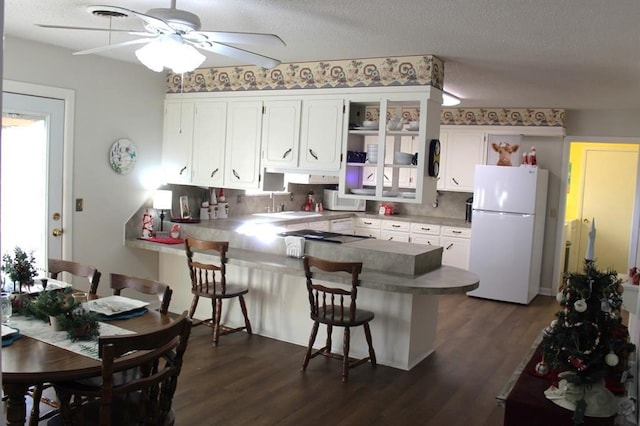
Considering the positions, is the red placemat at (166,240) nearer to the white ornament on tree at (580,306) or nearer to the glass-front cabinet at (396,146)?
the glass-front cabinet at (396,146)

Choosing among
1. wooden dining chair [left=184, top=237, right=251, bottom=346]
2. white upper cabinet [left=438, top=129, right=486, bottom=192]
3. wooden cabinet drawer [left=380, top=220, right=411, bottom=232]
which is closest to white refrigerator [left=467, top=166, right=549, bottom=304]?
white upper cabinet [left=438, top=129, right=486, bottom=192]

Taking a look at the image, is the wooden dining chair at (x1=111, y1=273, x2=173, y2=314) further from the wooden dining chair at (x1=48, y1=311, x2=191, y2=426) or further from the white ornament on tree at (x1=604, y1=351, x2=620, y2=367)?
the white ornament on tree at (x1=604, y1=351, x2=620, y2=367)

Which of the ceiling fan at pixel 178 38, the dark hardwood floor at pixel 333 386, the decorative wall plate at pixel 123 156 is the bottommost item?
the dark hardwood floor at pixel 333 386

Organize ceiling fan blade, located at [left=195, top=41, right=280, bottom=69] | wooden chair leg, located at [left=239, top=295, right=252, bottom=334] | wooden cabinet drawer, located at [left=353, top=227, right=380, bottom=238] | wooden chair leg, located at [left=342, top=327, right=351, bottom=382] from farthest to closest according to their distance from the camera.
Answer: wooden cabinet drawer, located at [left=353, top=227, right=380, bottom=238], wooden chair leg, located at [left=239, top=295, right=252, bottom=334], wooden chair leg, located at [left=342, top=327, right=351, bottom=382], ceiling fan blade, located at [left=195, top=41, right=280, bottom=69]

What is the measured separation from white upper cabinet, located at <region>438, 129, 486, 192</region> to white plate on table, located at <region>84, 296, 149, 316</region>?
5.13 m

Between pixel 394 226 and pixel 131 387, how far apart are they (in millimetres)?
5614

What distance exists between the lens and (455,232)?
23.1 feet

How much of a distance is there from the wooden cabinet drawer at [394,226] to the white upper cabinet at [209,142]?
115 inches

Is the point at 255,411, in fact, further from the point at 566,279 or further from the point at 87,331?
the point at 566,279

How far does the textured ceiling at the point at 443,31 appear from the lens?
2.82m

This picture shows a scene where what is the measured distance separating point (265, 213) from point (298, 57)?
265 centimetres

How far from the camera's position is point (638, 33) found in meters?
3.04

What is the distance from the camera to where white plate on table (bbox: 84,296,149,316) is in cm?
277

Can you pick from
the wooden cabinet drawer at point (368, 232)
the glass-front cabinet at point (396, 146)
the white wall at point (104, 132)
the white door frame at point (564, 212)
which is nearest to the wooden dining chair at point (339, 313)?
the glass-front cabinet at point (396, 146)
